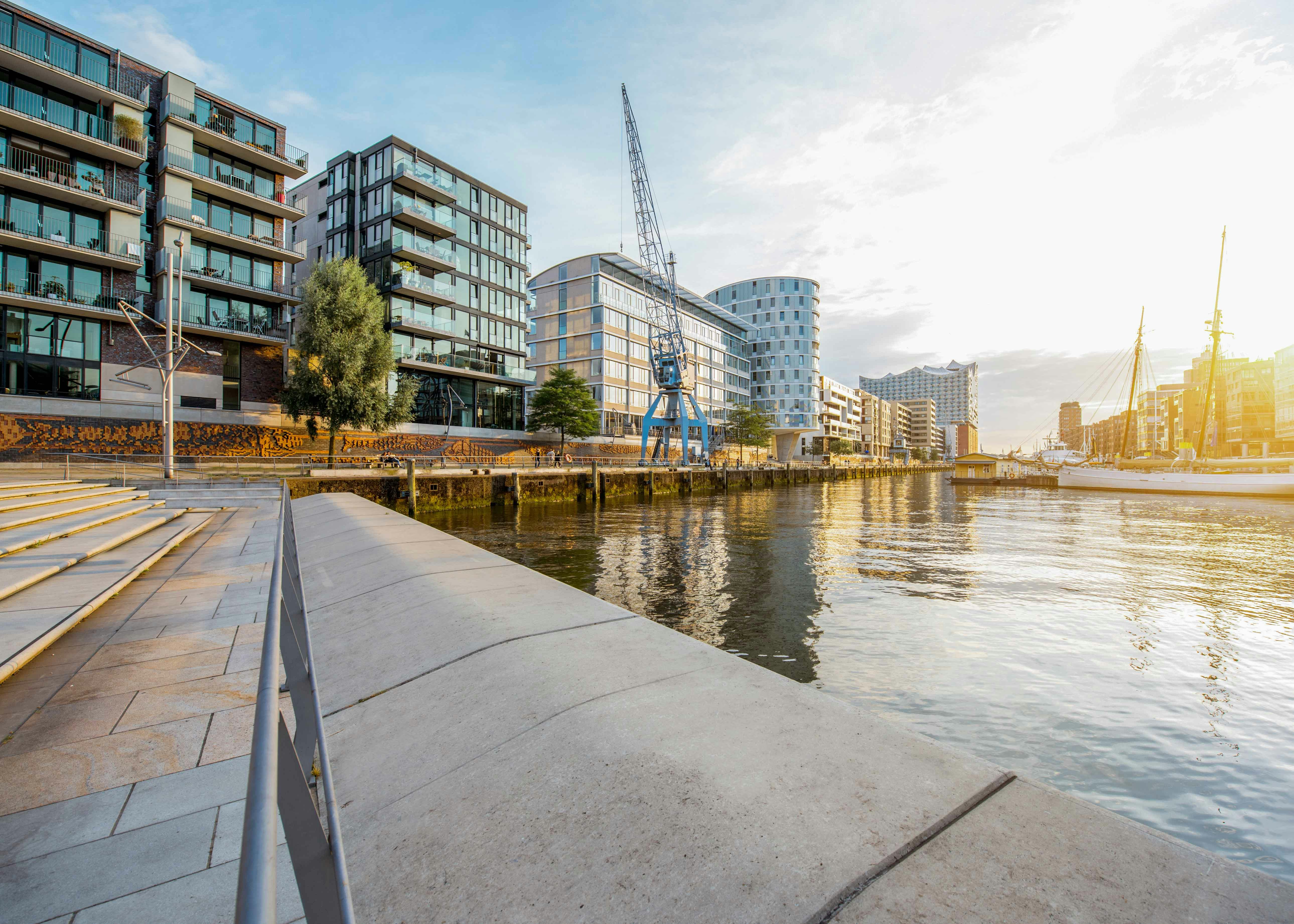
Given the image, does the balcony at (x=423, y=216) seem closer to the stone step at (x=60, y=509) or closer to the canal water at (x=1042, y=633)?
the canal water at (x=1042, y=633)

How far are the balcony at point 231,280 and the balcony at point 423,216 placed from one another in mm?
9966

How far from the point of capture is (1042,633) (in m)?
8.39

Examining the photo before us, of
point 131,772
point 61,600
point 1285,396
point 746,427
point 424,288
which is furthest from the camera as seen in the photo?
point 746,427

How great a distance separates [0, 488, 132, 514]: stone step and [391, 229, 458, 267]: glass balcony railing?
31.6 meters

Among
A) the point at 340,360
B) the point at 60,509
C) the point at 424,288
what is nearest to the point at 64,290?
the point at 340,360

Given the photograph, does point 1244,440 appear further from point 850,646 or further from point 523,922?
point 523,922

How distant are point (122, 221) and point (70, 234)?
2.40m

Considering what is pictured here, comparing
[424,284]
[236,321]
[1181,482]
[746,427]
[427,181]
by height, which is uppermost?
[427,181]

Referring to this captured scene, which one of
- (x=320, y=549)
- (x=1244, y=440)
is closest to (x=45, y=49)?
(x=320, y=549)

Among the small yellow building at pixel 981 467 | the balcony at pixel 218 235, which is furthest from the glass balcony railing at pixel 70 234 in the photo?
the small yellow building at pixel 981 467

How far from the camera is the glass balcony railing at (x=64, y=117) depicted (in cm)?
2741

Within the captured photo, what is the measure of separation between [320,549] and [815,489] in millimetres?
52349

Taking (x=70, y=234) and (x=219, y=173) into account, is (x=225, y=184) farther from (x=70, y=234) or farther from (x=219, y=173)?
(x=70, y=234)

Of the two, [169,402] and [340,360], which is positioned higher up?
[340,360]
